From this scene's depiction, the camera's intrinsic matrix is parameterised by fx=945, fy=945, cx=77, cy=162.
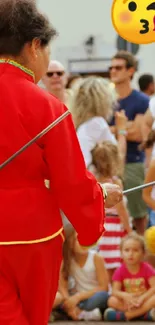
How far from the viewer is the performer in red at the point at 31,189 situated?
348 centimetres

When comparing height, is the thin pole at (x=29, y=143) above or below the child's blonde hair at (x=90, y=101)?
above

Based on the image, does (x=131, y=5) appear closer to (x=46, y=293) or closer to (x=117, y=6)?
(x=117, y=6)

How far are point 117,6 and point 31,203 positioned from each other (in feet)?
4.90

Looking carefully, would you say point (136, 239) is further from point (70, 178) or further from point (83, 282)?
point (70, 178)

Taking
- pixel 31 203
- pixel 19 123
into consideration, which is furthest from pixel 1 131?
pixel 31 203

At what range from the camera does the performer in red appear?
11.4 ft

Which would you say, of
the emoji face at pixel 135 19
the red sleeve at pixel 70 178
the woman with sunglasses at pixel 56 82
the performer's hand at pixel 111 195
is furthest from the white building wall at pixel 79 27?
the red sleeve at pixel 70 178

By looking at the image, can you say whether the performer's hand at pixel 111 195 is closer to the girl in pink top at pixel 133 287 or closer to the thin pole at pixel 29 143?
the thin pole at pixel 29 143

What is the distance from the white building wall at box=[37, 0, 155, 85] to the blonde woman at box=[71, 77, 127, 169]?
41.8ft

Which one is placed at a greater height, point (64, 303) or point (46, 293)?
point (46, 293)

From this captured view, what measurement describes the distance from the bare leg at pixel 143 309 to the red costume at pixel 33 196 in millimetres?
2779

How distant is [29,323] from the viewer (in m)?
3.59

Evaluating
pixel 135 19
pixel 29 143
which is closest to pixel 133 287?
pixel 135 19

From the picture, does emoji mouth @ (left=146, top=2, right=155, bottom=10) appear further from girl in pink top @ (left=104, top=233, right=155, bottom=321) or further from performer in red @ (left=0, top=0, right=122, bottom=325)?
girl in pink top @ (left=104, top=233, right=155, bottom=321)
